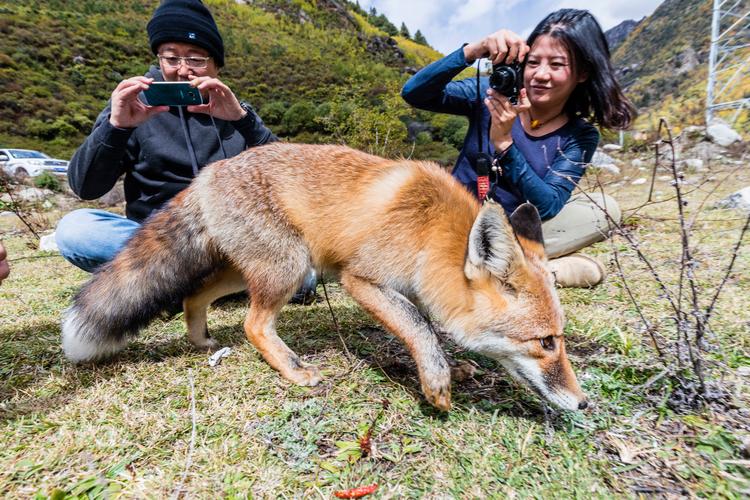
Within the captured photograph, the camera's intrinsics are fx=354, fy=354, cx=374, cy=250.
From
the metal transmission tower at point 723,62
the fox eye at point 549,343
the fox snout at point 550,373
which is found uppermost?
the metal transmission tower at point 723,62

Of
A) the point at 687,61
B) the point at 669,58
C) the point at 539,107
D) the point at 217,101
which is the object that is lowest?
the point at 217,101

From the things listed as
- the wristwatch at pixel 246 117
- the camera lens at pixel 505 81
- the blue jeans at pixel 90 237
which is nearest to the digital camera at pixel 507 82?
the camera lens at pixel 505 81

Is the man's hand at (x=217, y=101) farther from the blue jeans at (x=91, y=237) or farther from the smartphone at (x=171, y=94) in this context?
the blue jeans at (x=91, y=237)

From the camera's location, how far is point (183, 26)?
9.25 ft

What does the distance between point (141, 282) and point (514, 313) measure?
87.2 inches

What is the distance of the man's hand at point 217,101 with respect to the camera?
8.54ft

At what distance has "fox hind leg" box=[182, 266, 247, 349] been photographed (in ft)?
8.18

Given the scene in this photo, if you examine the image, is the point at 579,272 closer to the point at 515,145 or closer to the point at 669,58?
the point at 515,145

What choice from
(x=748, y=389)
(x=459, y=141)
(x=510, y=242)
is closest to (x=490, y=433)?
(x=510, y=242)

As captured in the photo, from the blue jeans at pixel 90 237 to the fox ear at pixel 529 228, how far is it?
288 cm

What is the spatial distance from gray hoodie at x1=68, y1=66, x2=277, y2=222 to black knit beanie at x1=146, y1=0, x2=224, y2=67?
1.06 feet

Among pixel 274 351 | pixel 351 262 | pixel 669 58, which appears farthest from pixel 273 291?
pixel 669 58

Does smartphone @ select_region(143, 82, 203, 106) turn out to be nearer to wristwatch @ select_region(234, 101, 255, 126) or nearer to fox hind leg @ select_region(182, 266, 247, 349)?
wristwatch @ select_region(234, 101, 255, 126)

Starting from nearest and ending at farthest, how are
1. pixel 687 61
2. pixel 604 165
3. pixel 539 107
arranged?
pixel 539 107, pixel 604 165, pixel 687 61
